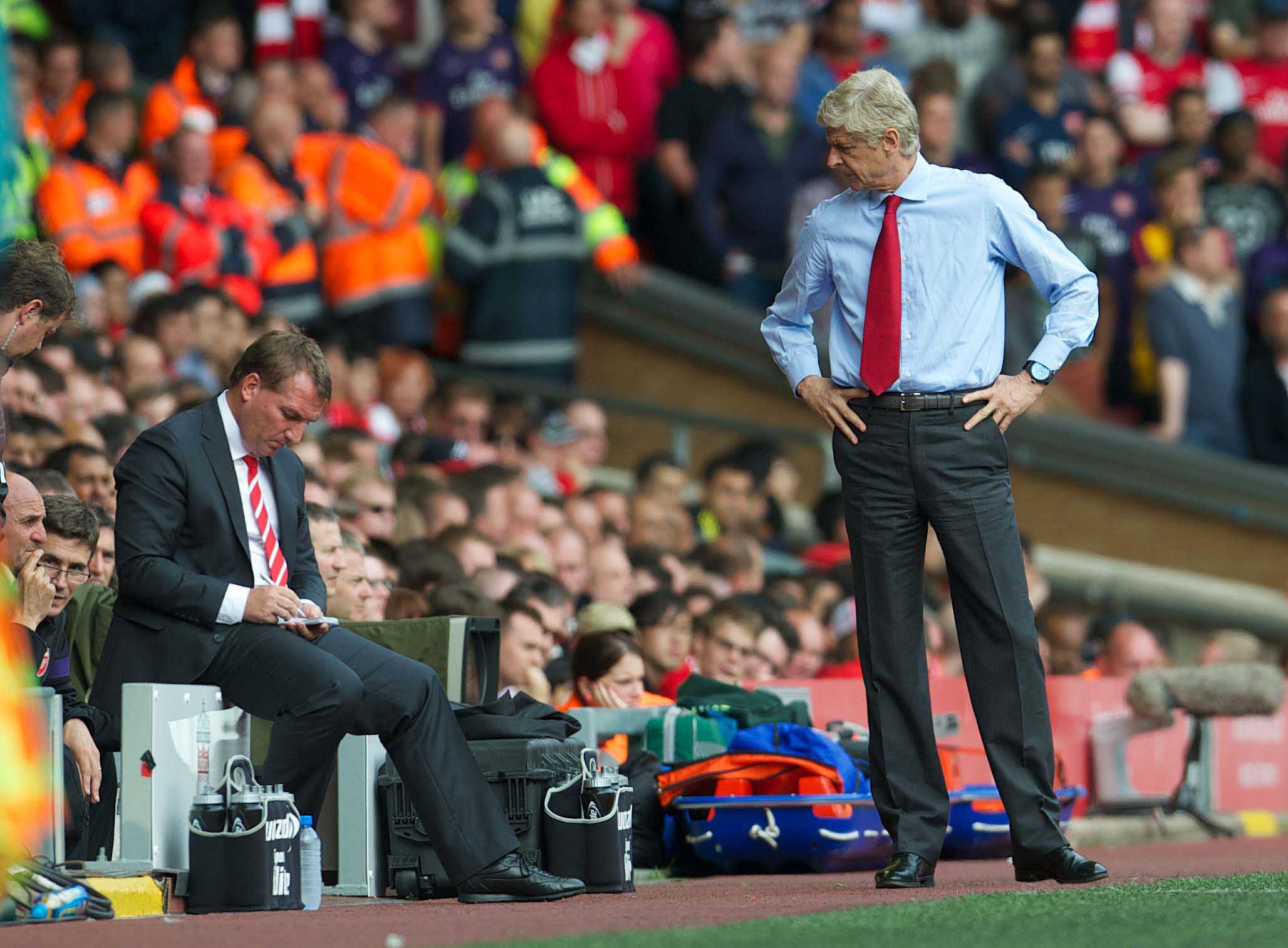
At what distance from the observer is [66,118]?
1343cm

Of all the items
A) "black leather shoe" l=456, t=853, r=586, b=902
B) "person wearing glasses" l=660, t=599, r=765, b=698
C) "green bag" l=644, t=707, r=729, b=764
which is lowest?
"black leather shoe" l=456, t=853, r=586, b=902

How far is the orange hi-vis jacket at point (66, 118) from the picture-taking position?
13.2m

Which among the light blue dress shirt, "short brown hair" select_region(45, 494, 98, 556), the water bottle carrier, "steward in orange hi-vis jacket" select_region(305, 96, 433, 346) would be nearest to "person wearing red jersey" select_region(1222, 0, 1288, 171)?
"steward in orange hi-vis jacket" select_region(305, 96, 433, 346)

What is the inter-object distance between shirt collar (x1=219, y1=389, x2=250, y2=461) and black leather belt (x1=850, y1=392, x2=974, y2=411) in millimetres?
1954

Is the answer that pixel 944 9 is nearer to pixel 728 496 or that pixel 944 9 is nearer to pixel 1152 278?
pixel 1152 278

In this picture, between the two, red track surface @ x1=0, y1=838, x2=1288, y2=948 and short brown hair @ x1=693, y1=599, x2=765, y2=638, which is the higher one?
short brown hair @ x1=693, y1=599, x2=765, y2=638

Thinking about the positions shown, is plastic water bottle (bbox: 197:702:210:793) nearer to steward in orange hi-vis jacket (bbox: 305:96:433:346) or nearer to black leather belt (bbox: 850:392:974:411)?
black leather belt (bbox: 850:392:974:411)

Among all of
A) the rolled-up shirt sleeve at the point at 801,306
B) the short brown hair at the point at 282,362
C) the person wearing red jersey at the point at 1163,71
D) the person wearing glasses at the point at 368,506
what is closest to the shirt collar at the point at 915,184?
the rolled-up shirt sleeve at the point at 801,306

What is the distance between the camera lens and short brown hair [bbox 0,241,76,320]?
627 centimetres

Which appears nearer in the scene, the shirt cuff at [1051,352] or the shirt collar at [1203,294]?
the shirt cuff at [1051,352]

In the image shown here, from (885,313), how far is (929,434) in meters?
0.38

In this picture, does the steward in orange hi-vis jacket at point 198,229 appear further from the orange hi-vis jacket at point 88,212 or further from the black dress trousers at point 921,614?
the black dress trousers at point 921,614

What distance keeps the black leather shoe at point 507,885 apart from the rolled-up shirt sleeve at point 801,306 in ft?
5.51

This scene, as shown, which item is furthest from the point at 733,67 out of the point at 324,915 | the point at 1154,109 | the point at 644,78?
the point at 324,915
